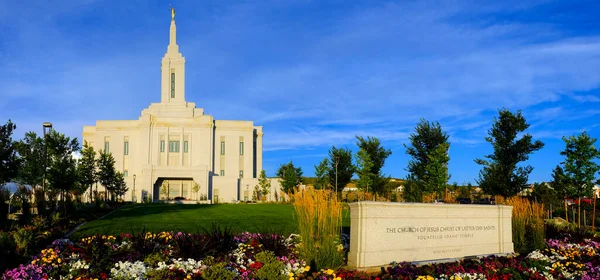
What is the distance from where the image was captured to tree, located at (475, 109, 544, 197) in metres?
25.1

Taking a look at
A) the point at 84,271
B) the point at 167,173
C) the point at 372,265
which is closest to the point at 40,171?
the point at 167,173

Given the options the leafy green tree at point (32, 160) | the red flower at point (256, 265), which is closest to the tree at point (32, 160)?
the leafy green tree at point (32, 160)

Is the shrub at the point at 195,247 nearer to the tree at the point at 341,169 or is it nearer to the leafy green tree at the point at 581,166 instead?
the leafy green tree at the point at 581,166

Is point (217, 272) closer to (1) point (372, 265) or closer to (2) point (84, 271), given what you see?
(2) point (84, 271)

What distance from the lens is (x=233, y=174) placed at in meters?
62.6

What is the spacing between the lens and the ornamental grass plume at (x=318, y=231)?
8781 mm

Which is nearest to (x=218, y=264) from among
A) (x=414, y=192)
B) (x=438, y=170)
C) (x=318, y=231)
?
(x=318, y=231)

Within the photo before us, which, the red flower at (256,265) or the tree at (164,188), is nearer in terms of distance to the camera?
the red flower at (256,265)

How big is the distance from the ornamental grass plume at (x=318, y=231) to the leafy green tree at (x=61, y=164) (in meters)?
→ 14.7

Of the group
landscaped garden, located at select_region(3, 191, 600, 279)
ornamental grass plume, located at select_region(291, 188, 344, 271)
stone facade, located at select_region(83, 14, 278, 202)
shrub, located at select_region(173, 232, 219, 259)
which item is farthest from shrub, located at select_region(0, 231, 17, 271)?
stone facade, located at select_region(83, 14, 278, 202)

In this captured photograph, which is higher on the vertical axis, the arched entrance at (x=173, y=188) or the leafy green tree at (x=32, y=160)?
the leafy green tree at (x=32, y=160)

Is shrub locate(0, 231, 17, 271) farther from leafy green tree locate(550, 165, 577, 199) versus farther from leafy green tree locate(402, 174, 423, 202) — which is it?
leafy green tree locate(402, 174, 423, 202)

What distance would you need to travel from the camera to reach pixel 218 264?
25.2 ft

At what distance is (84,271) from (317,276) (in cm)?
402
